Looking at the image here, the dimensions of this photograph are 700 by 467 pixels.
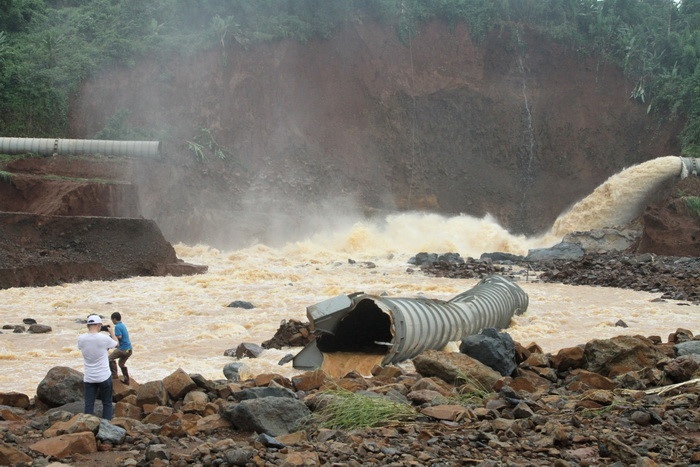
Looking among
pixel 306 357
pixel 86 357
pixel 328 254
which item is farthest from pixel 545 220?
pixel 86 357

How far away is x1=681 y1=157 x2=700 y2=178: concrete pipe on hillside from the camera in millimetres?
35000

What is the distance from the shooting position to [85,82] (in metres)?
39.8

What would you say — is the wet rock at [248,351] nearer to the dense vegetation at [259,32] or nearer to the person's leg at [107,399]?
the person's leg at [107,399]

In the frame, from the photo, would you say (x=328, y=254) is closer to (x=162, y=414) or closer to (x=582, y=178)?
(x=582, y=178)

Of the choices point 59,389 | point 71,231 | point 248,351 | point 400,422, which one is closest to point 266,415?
point 400,422

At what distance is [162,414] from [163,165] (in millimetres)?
29217

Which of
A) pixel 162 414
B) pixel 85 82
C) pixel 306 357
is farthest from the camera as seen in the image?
pixel 85 82

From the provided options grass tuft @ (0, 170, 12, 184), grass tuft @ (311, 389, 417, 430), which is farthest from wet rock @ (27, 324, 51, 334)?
grass tuft @ (0, 170, 12, 184)

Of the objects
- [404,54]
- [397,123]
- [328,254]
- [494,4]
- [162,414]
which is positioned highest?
[494,4]

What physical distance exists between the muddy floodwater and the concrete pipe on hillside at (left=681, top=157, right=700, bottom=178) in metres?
15.2

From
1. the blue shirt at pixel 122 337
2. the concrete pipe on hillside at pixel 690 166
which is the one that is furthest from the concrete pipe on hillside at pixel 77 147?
the blue shirt at pixel 122 337

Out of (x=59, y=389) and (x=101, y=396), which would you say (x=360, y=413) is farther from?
(x=59, y=389)

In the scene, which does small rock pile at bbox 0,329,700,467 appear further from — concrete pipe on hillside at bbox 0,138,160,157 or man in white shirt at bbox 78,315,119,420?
concrete pipe on hillside at bbox 0,138,160,157

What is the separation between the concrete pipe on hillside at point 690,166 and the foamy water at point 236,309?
531 inches
